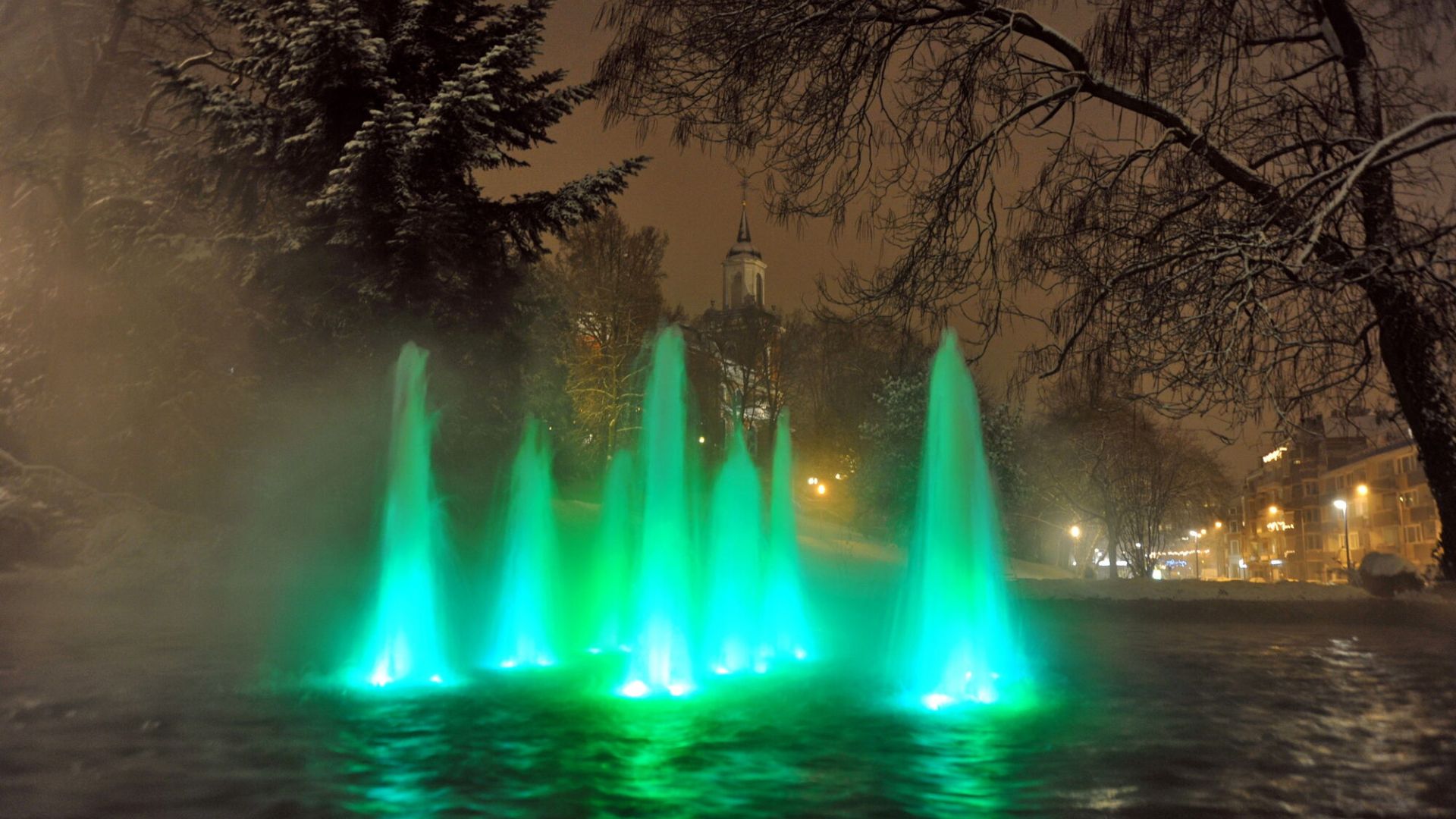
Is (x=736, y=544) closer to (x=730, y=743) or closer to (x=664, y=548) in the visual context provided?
(x=664, y=548)

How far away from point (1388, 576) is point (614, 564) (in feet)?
38.6

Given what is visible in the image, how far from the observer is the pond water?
4.96m

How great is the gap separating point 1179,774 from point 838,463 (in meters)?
52.1

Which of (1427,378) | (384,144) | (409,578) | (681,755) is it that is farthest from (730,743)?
(384,144)

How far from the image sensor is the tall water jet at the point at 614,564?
526 inches

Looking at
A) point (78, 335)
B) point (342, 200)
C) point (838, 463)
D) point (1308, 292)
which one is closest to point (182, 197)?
point (78, 335)

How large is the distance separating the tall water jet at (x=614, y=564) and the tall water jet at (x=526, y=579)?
→ 2.36 feet

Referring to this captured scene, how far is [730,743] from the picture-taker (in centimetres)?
643

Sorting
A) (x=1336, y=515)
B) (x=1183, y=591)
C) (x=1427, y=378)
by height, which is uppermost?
(x=1336, y=515)

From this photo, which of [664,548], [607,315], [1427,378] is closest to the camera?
[1427,378]

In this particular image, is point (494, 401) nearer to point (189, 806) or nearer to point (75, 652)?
point (75, 652)

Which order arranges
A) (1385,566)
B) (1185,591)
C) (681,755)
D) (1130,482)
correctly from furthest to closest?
1. (1130,482)
2. (1185,591)
3. (1385,566)
4. (681,755)

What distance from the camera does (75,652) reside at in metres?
9.96

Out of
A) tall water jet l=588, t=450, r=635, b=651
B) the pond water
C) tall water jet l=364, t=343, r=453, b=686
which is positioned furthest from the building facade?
tall water jet l=364, t=343, r=453, b=686
